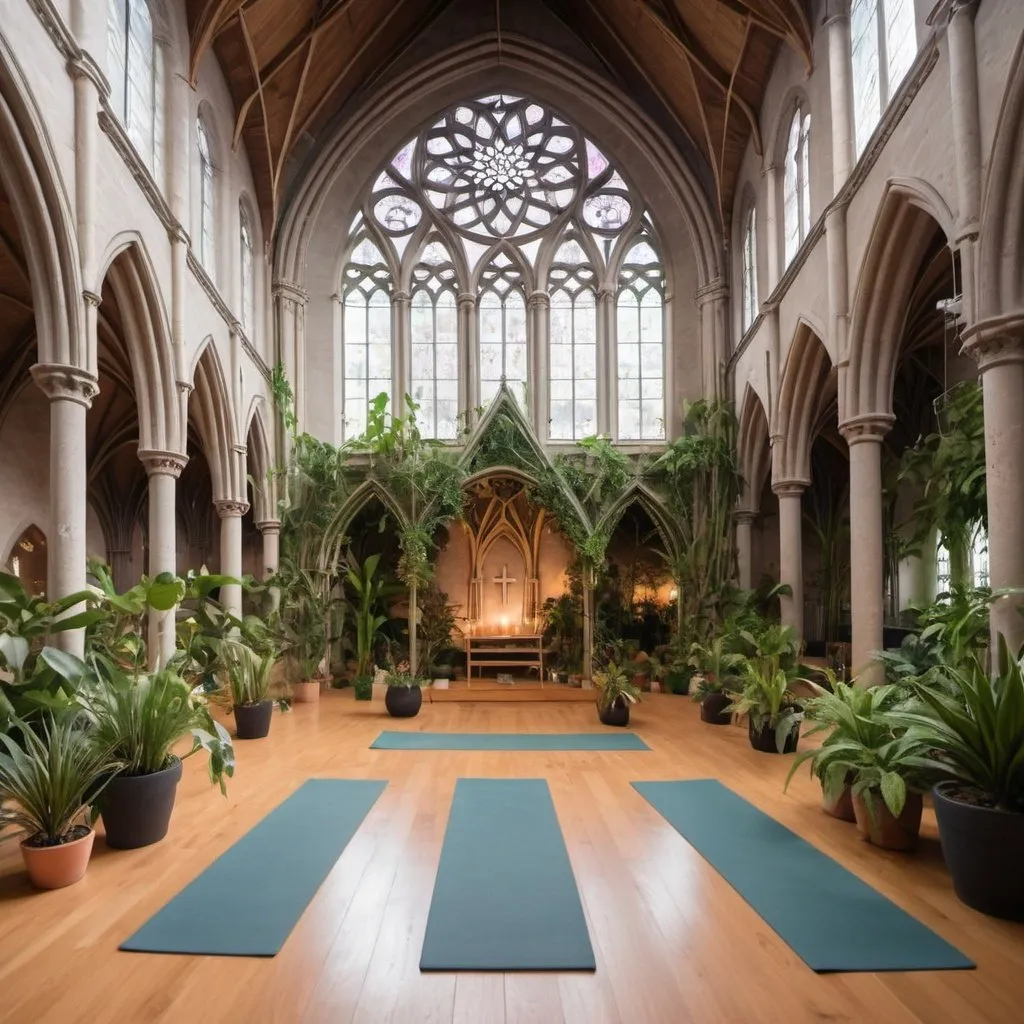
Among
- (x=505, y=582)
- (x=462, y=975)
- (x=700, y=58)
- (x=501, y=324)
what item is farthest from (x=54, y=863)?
(x=700, y=58)

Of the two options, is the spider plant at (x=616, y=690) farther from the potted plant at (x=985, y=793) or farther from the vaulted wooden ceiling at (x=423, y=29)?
the vaulted wooden ceiling at (x=423, y=29)

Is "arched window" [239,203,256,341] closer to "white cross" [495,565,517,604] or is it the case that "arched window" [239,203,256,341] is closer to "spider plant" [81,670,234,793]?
"white cross" [495,565,517,604]

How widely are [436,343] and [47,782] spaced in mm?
10997

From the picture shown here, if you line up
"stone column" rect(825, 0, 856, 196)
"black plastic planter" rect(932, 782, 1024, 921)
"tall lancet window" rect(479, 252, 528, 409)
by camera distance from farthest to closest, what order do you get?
"tall lancet window" rect(479, 252, 528, 409)
"stone column" rect(825, 0, 856, 196)
"black plastic planter" rect(932, 782, 1024, 921)

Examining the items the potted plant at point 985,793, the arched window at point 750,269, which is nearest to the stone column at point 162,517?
the potted plant at point 985,793

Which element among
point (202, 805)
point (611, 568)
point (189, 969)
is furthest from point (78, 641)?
point (611, 568)

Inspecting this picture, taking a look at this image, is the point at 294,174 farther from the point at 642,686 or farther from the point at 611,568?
the point at 642,686

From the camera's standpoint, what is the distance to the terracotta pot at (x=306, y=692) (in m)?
10.8

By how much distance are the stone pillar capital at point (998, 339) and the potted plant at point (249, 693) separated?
725cm

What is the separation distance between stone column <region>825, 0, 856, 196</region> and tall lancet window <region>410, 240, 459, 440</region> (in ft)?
24.5

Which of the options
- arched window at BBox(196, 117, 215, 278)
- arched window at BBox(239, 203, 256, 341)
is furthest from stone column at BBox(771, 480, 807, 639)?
arched window at BBox(239, 203, 256, 341)

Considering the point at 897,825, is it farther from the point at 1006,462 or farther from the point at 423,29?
the point at 423,29

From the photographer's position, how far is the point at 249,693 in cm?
808

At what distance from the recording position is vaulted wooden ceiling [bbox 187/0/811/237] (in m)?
9.83
